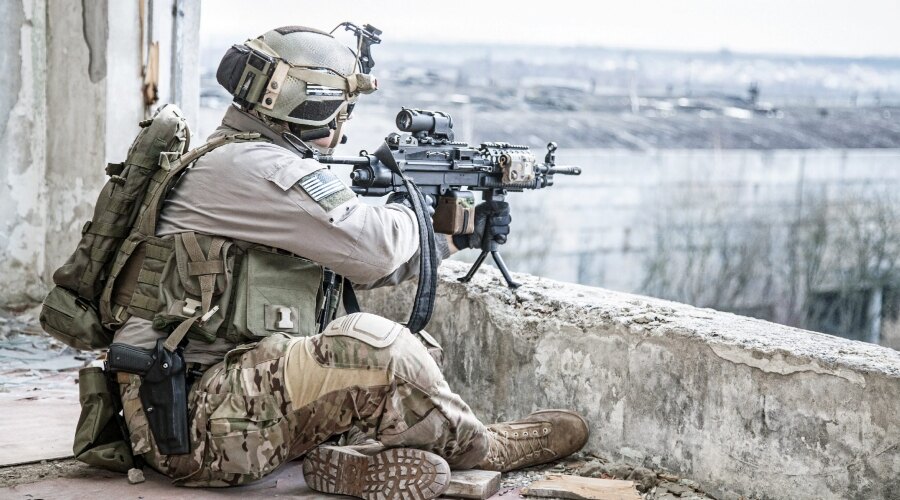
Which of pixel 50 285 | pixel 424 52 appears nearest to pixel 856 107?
pixel 424 52

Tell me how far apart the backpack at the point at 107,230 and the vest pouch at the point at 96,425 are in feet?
0.48

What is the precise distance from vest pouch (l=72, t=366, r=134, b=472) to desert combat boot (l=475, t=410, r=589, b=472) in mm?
1126

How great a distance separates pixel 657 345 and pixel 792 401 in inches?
19.7

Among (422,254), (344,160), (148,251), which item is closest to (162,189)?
(148,251)

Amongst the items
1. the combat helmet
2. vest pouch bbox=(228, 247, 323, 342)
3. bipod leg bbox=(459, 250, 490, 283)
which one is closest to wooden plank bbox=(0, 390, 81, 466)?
vest pouch bbox=(228, 247, 323, 342)

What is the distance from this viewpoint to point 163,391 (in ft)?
9.55

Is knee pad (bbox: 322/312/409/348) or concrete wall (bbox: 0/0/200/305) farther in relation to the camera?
concrete wall (bbox: 0/0/200/305)

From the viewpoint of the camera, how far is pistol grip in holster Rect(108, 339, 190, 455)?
291 cm

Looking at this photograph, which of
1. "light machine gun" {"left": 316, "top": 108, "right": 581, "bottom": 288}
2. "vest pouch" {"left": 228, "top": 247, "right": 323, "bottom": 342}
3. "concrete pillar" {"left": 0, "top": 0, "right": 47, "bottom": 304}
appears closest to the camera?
→ "vest pouch" {"left": 228, "top": 247, "right": 323, "bottom": 342}

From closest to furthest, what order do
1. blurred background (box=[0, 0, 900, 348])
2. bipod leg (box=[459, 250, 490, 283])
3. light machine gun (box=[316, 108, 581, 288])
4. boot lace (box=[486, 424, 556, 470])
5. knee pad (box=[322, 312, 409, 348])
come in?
knee pad (box=[322, 312, 409, 348]) < boot lace (box=[486, 424, 556, 470]) < light machine gun (box=[316, 108, 581, 288]) < bipod leg (box=[459, 250, 490, 283]) < blurred background (box=[0, 0, 900, 348])

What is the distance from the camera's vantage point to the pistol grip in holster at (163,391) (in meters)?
2.91

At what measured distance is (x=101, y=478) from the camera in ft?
10.2

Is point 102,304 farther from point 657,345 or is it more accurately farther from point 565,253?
point 565,253

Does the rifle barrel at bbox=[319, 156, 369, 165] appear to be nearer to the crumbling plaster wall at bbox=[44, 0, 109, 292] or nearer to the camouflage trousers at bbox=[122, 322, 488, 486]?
the camouflage trousers at bbox=[122, 322, 488, 486]
